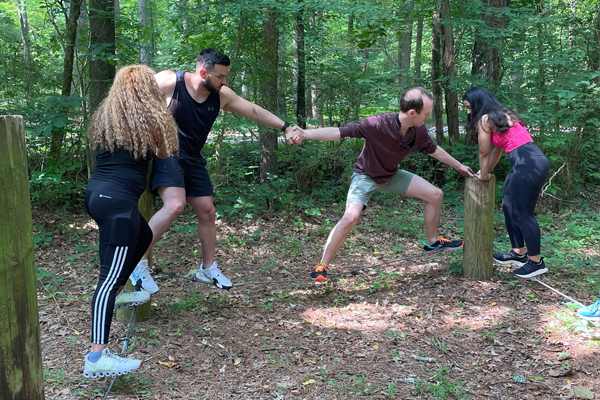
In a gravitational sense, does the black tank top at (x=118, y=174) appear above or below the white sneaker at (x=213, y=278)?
above

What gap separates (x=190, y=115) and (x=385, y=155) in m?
2.01

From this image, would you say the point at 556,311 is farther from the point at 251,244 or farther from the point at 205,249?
the point at 251,244

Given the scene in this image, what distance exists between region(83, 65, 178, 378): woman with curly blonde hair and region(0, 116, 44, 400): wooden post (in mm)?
898

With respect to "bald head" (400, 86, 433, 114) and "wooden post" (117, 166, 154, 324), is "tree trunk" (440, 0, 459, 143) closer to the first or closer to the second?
"bald head" (400, 86, 433, 114)

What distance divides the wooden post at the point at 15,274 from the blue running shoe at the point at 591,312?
4.03 m

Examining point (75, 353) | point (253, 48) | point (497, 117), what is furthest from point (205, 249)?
point (253, 48)

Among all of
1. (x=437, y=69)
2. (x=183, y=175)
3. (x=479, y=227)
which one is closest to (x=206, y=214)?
(x=183, y=175)

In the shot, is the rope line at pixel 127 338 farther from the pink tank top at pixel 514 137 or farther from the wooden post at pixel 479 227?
the pink tank top at pixel 514 137

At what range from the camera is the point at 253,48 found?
7.48m

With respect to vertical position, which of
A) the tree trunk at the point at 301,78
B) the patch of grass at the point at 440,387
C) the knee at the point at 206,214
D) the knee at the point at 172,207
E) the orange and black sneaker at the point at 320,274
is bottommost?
the patch of grass at the point at 440,387

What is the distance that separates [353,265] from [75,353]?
11.0 ft

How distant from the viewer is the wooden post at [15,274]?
180 cm

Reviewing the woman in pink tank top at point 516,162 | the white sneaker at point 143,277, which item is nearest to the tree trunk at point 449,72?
the woman in pink tank top at point 516,162

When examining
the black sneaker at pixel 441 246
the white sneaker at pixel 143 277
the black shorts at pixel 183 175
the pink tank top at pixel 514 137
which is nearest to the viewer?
the white sneaker at pixel 143 277
